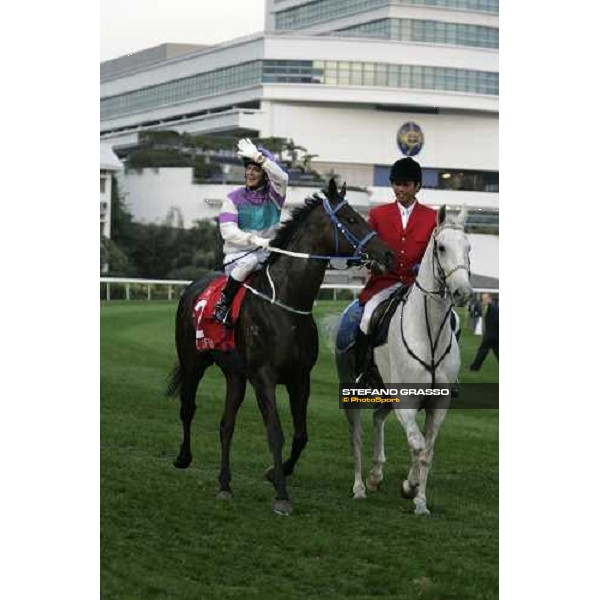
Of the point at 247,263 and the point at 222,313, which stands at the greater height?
the point at 247,263

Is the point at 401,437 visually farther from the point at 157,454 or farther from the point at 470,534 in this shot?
the point at 470,534

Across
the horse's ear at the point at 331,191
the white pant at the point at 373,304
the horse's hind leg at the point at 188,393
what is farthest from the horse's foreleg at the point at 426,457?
the horse's hind leg at the point at 188,393

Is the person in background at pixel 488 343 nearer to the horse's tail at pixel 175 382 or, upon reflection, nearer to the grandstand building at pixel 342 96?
the horse's tail at pixel 175 382

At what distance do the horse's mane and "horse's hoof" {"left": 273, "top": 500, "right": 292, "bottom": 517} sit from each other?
168 centimetres

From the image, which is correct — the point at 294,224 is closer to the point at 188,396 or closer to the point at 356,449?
the point at 356,449

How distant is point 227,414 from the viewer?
9.64 meters

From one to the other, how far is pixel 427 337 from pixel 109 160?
36.4 meters

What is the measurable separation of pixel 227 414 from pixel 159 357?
1157 cm

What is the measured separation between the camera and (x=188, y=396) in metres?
10.4

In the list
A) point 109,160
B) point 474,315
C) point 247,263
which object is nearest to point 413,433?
point 247,263

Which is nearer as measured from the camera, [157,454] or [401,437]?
[157,454]

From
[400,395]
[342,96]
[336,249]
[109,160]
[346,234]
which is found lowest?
[400,395]

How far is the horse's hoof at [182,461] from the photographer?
1058 cm
